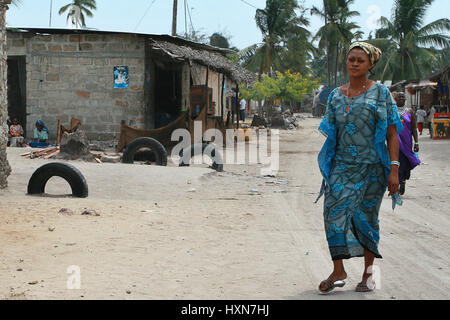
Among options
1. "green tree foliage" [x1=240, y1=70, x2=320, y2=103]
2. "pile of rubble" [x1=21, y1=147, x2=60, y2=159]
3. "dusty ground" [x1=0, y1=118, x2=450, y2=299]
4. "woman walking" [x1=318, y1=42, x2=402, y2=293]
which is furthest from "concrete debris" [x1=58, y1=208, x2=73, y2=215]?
"green tree foliage" [x1=240, y1=70, x2=320, y2=103]

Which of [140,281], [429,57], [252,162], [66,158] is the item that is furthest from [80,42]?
[429,57]

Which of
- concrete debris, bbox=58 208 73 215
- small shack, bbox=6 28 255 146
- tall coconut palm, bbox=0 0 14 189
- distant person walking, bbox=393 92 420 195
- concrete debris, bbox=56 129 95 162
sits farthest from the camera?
small shack, bbox=6 28 255 146

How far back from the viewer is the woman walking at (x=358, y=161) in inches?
153

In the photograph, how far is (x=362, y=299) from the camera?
148 inches

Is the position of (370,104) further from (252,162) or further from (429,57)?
(429,57)

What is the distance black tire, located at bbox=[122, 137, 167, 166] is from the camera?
1230 centimetres

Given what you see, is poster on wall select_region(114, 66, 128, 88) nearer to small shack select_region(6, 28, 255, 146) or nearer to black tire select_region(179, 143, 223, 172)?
small shack select_region(6, 28, 255, 146)

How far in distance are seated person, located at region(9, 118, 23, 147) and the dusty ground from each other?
5.99 meters

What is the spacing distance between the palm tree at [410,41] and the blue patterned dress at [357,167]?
37.0 m

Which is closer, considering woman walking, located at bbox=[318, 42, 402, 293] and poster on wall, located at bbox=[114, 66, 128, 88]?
woman walking, located at bbox=[318, 42, 402, 293]

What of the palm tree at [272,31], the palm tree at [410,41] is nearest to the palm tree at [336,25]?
the palm tree at [272,31]

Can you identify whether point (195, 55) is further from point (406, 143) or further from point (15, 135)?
point (406, 143)

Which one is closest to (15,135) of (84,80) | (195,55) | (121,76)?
(84,80)

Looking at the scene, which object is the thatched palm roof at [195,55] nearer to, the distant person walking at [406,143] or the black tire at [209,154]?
the black tire at [209,154]
